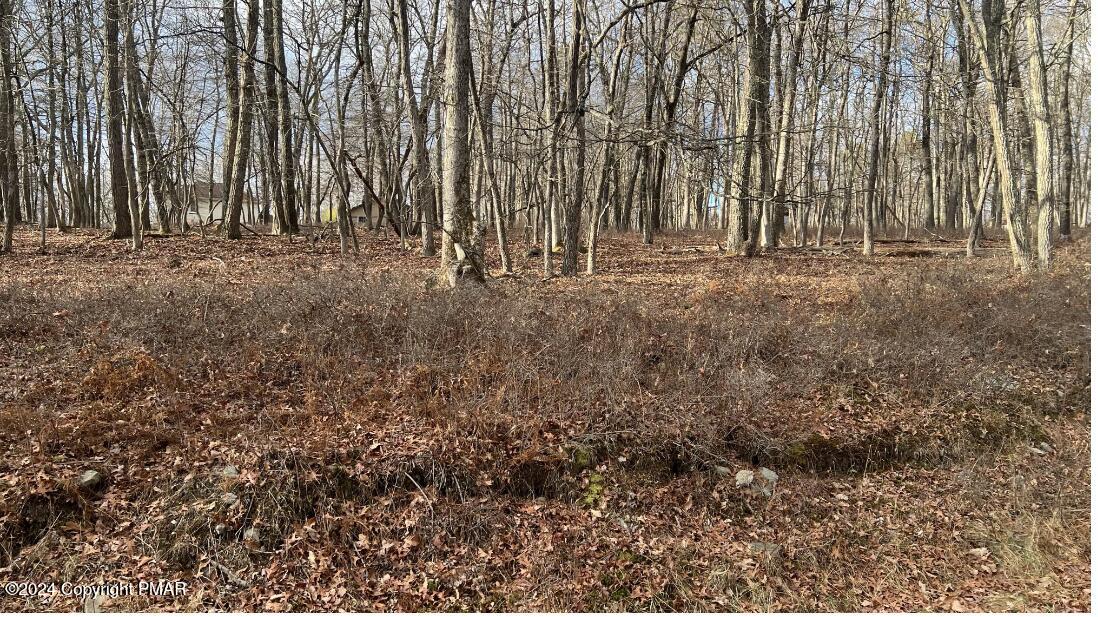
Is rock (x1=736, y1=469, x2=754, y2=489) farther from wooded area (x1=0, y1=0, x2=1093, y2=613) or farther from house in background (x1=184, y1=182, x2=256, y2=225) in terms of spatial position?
house in background (x1=184, y1=182, x2=256, y2=225)

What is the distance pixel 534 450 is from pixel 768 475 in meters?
2.04

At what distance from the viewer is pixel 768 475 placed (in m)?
5.27

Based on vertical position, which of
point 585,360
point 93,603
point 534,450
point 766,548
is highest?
point 585,360

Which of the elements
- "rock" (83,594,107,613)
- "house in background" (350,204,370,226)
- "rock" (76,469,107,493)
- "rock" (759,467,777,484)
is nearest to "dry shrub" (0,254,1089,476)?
"rock" (759,467,777,484)

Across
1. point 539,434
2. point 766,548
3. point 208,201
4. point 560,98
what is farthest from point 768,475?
point 208,201

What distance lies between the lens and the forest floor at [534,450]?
13.2 ft

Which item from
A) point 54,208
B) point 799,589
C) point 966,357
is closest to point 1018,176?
point 966,357

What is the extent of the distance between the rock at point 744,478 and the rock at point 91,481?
479 centimetres

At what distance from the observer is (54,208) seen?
20.4m

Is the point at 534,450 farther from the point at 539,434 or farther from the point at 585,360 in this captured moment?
the point at 585,360

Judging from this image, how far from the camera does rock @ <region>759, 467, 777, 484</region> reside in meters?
5.23

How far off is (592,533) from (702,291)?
5775mm

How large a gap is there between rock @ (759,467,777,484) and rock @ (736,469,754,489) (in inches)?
4.4

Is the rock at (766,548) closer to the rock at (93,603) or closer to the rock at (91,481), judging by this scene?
the rock at (93,603)
